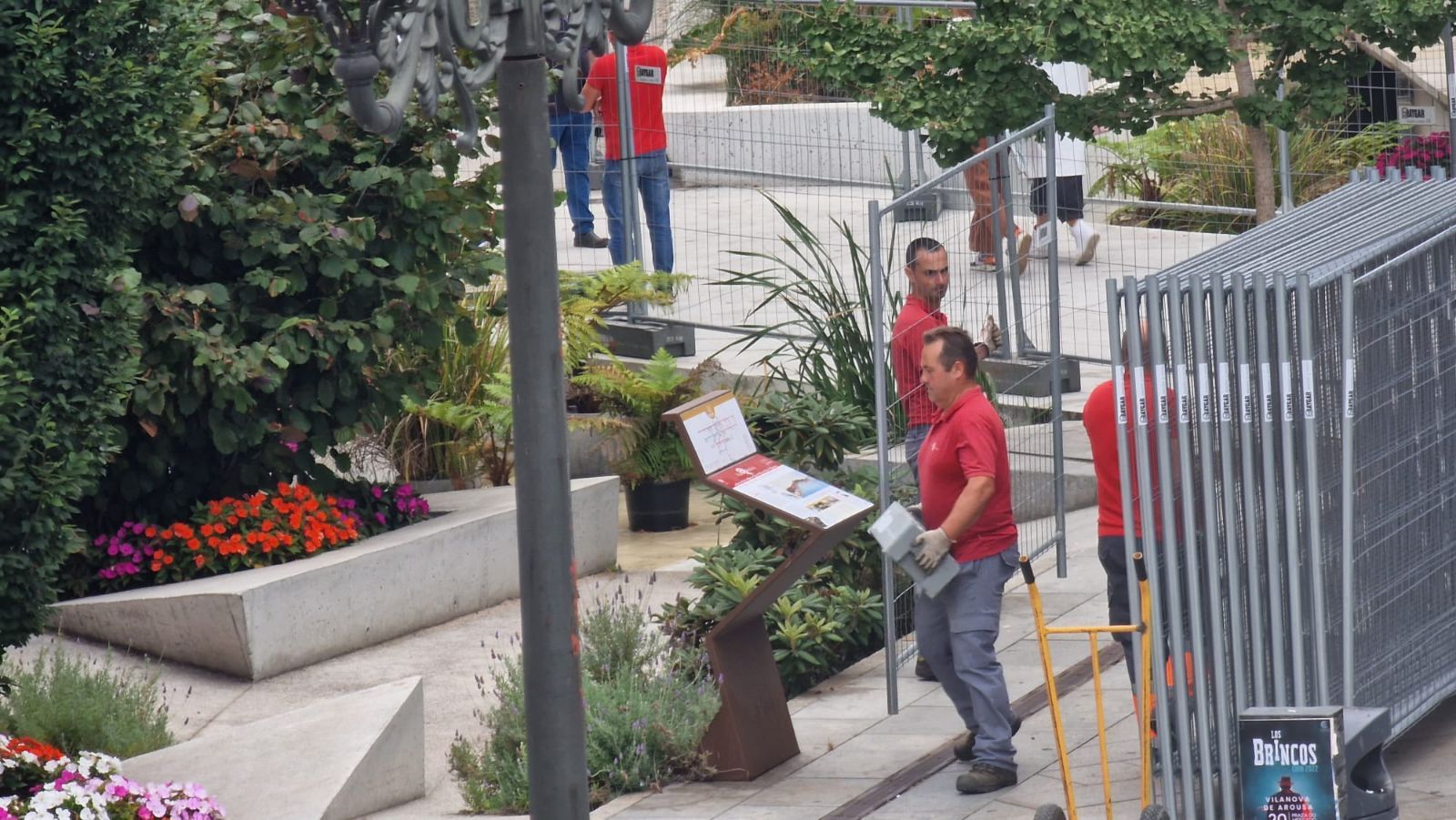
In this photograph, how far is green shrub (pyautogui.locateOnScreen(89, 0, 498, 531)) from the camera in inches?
348

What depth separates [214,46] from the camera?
9.27 meters

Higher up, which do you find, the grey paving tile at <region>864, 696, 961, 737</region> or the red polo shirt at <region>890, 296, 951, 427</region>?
the red polo shirt at <region>890, 296, 951, 427</region>

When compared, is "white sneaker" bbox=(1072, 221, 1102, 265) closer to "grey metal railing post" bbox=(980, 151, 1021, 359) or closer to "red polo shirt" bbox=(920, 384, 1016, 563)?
"grey metal railing post" bbox=(980, 151, 1021, 359)

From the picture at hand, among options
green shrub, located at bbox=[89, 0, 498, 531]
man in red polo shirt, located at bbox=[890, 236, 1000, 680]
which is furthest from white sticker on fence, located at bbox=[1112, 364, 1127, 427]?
green shrub, located at bbox=[89, 0, 498, 531]

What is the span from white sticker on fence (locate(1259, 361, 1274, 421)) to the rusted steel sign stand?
5.83 ft

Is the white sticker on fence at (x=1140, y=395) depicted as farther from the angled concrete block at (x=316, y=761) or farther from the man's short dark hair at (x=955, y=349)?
the angled concrete block at (x=316, y=761)

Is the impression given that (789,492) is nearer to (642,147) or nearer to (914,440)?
(914,440)

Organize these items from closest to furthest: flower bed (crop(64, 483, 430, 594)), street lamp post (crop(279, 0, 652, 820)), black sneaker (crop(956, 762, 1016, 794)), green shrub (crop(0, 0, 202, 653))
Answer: street lamp post (crop(279, 0, 652, 820)) < green shrub (crop(0, 0, 202, 653)) < black sneaker (crop(956, 762, 1016, 794)) < flower bed (crop(64, 483, 430, 594))

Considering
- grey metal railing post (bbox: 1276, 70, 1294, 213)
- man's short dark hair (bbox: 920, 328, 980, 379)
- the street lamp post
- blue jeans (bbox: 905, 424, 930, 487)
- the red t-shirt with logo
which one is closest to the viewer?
the street lamp post

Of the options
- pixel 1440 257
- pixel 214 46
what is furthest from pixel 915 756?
pixel 214 46

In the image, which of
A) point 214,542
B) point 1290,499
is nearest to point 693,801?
point 1290,499

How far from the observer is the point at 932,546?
671 cm

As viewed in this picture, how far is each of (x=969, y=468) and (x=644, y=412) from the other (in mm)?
4743

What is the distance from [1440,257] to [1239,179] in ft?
30.6
